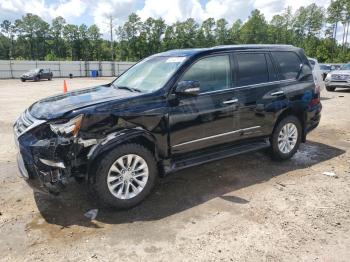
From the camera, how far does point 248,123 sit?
4996 millimetres

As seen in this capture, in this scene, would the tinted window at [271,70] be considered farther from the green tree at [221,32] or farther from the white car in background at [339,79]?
the green tree at [221,32]

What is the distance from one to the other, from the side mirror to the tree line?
3288 inches

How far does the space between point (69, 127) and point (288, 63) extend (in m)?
3.98

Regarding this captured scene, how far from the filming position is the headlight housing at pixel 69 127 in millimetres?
3529

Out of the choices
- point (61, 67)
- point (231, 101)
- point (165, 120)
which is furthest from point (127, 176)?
point (61, 67)

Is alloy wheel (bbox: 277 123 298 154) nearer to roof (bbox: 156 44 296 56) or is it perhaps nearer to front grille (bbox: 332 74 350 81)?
roof (bbox: 156 44 296 56)

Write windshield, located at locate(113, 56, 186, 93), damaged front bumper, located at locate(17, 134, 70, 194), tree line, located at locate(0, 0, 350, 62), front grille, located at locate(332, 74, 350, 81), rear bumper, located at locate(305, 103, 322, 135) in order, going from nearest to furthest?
damaged front bumper, located at locate(17, 134, 70, 194)
windshield, located at locate(113, 56, 186, 93)
rear bumper, located at locate(305, 103, 322, 135)
front grille, located at locate(332, 74, 350, 81)
tree line, located at locate(0, 0, 350, 62)

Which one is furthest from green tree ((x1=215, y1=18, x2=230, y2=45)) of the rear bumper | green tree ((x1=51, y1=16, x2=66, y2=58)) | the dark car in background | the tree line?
the rear bumper

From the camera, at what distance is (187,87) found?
4105mm

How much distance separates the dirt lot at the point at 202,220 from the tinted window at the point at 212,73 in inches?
56.3

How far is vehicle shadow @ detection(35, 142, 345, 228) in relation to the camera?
3.80m

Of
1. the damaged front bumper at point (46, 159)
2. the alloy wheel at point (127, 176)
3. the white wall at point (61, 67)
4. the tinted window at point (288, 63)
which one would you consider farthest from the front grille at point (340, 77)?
the white wall at point (61, 67)

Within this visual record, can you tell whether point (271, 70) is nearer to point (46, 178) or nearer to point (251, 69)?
point (251, 69)

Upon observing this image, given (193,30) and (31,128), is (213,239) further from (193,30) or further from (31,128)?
(193,30)
